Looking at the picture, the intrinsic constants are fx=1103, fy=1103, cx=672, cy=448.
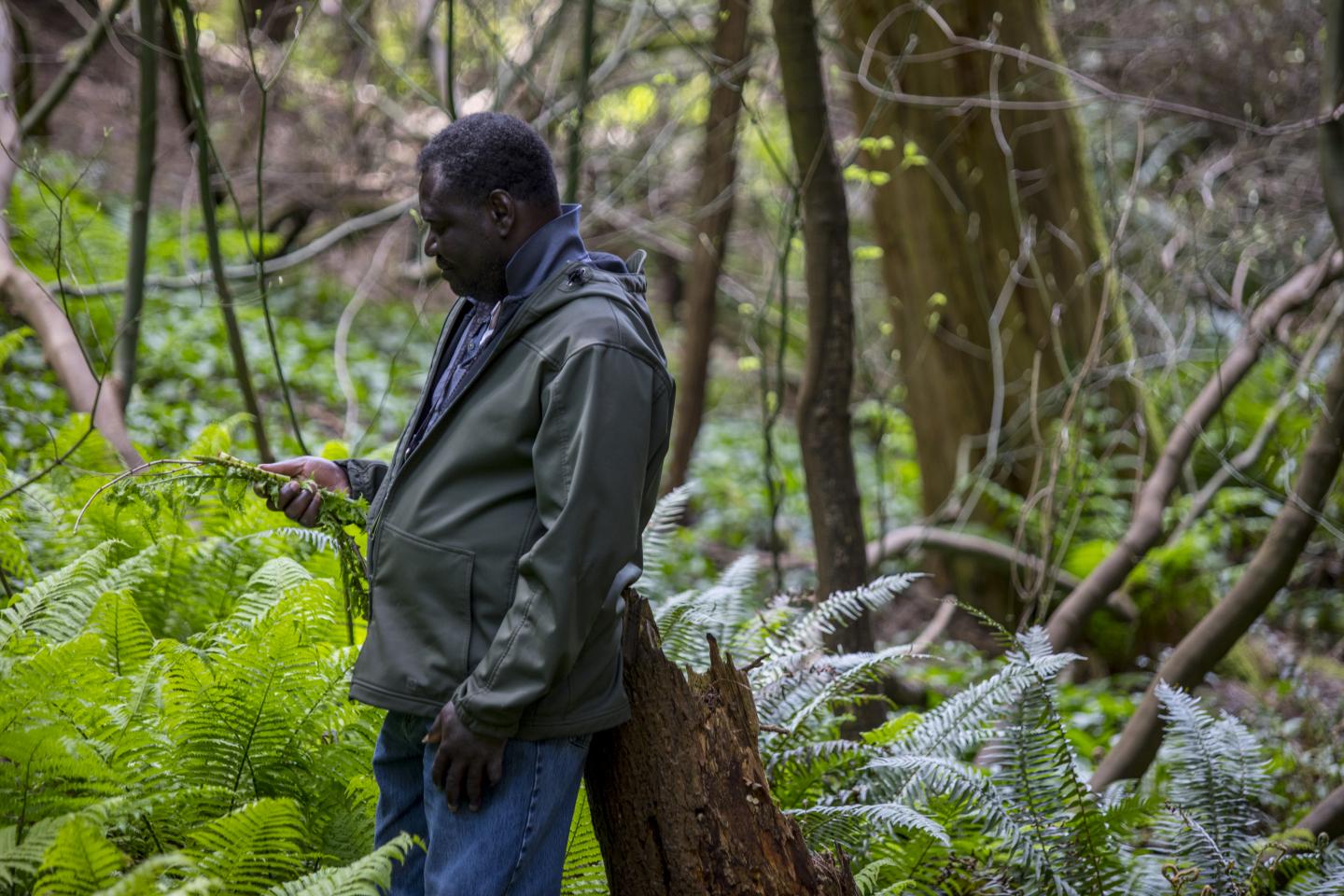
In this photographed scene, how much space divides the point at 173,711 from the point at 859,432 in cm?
1009

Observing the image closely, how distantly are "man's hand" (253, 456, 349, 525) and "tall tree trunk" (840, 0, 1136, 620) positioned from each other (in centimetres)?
460

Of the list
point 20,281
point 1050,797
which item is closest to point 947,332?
point 1050,797

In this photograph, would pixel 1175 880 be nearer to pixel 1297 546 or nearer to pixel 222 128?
pixel 1297 546

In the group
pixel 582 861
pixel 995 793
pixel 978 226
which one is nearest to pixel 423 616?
pixel 582 861

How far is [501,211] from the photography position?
7.18 feet

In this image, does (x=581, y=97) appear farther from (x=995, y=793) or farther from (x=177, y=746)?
(x=995, y=793)

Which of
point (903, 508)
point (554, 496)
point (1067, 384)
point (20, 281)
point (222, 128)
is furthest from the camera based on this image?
point (222, 128)

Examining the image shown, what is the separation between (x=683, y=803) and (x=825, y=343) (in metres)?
2.19

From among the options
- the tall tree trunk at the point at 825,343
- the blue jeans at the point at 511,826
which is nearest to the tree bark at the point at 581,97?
the tall tree trunk at the point at 825,343

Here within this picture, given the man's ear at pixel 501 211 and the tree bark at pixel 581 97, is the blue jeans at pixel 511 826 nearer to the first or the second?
the man's ear at pixel 501 211

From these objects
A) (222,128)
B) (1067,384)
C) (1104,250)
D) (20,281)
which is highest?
(222,128)

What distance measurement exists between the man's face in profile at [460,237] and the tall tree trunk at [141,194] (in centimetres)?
288

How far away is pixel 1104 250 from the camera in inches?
274

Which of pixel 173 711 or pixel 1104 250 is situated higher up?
pixel 1104 250
